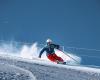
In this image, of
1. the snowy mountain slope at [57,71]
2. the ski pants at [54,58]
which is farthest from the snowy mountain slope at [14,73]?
the ski pants at [54,58]

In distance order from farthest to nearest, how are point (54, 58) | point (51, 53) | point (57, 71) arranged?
point (51, 53) → point (54, 58) → point (57, 71)

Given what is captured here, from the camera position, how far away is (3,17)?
29.4m

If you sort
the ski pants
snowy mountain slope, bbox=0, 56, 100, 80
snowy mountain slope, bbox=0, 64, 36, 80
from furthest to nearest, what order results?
the ski pants
snowy mountain slope, bbox=0, 56, 100, 80
snowy mountain slope, bbox=0, 64, 36, 80

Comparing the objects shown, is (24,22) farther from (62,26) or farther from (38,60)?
(38,60)

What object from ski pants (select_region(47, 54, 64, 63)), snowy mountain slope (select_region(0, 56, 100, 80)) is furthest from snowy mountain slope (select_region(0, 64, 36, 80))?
ski pants (select_region(47, 54, 64, 63))

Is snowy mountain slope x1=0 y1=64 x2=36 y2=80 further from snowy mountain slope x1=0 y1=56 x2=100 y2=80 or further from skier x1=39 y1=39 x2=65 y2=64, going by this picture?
skier x1=39 y1=39 x2=65 y2=64

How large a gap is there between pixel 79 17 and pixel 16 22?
17.4 ft

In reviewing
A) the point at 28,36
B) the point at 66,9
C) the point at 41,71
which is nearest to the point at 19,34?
the point at 28,36

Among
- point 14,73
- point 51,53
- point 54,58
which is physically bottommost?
point 14,73

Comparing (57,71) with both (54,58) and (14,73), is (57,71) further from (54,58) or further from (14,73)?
(54,58)

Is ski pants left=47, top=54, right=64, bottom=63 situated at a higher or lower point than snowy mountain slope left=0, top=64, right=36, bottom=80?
higher

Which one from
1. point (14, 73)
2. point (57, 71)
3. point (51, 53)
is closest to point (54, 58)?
point (51, 53)

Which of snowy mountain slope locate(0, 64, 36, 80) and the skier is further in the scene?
the skier

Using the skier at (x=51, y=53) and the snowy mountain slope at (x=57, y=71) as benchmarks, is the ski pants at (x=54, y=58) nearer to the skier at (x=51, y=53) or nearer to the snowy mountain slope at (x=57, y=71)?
the skier at (x=51, y=53)
